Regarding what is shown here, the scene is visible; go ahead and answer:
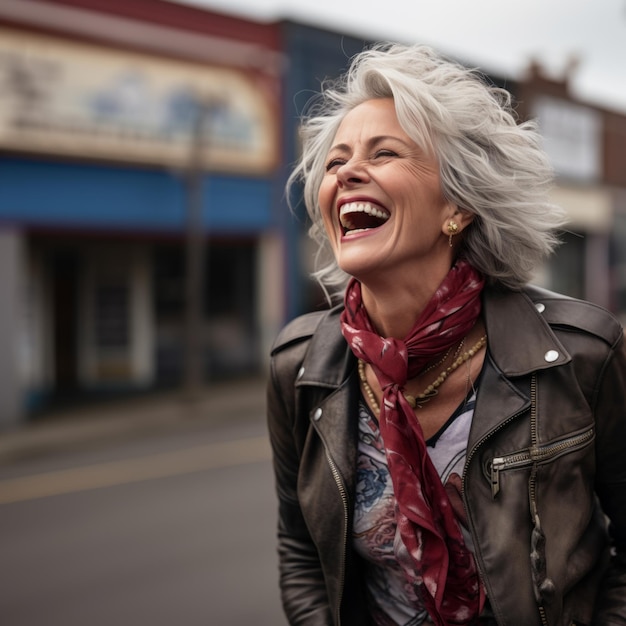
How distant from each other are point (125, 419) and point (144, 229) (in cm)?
355

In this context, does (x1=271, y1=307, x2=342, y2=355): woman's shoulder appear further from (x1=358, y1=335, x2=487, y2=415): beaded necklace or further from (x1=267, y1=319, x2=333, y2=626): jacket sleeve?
(x1=358, y1=335, x2=487, y2=415): beaded necklace

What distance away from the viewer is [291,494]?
2123 millimetres

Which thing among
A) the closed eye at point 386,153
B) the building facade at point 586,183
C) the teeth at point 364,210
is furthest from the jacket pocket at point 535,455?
the building facade at point 586,183

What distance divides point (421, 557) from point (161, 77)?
12922 millimetres

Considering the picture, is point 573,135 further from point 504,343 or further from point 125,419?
point 504,343

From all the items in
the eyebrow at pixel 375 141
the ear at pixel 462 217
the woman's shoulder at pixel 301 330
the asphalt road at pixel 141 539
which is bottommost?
the asphalt road at pixel 141 539

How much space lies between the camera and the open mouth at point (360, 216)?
1.79 meters

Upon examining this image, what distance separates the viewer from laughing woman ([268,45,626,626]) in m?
1.68

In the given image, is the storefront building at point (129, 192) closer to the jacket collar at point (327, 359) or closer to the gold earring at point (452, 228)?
the jacket collar at point (327, 359)

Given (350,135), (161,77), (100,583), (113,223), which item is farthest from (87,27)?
(350,135)

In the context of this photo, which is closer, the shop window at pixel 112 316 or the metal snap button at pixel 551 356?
the metal snap button at pixel 551 356

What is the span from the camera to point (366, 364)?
79.1 inches

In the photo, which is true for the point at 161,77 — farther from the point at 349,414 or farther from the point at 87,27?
the point at 349,414

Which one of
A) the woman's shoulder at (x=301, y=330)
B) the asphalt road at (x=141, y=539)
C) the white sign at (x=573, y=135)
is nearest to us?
the woman's shoulder at (x=301, y=330)
